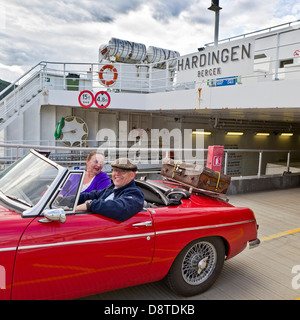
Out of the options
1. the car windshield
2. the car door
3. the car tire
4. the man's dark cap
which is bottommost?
the car tire

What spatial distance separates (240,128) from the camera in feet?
57.2

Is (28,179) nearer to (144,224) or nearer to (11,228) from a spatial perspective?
(11,228)

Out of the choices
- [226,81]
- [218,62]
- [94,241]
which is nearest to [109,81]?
[218,62]

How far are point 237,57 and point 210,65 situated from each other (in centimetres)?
100

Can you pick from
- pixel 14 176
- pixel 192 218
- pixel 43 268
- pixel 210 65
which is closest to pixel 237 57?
pixel 210 65

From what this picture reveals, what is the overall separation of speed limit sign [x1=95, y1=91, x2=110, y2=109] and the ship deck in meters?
9.04

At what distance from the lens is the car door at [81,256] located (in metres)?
2.28

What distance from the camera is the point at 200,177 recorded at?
174 inches

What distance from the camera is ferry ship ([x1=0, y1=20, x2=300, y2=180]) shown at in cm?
916

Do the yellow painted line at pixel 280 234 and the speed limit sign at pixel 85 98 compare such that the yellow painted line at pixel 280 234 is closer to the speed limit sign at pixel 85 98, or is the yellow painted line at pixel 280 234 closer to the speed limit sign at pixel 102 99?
the speed limit sign at pixel 102 99

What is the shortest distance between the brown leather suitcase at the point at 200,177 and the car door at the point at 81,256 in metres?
1.65

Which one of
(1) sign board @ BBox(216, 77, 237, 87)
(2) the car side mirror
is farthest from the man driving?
(1) sign board @ BBox(216, 77, 237, 87)

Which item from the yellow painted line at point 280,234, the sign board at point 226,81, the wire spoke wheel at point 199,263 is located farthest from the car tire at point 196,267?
the sign board at point 226,81

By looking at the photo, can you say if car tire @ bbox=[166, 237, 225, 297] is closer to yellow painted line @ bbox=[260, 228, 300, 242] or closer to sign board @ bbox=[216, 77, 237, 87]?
yellow painted line @ bbox=[260, 228, 300, 242]
